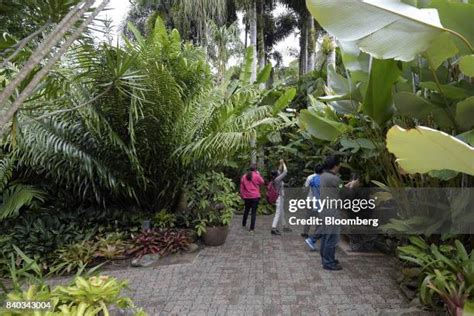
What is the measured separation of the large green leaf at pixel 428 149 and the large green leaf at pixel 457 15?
4.04 ft

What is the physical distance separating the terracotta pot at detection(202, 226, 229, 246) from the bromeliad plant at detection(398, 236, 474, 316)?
10.7 feet

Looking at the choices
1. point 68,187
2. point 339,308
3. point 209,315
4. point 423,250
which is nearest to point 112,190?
point 68,187

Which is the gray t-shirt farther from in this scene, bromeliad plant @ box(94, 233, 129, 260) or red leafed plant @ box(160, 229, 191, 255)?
bromeliad plant @ box(94, 233, 129, 260)

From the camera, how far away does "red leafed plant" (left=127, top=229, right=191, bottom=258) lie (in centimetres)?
561

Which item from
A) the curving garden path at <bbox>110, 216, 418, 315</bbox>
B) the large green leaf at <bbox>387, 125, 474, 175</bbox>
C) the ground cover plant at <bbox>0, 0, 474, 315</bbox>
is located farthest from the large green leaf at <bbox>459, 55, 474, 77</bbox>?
the curving garden path at <bbox>110, 216, 418, 315</bbox>

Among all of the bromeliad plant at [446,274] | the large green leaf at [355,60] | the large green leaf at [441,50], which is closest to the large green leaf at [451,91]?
the large green leaf at [441,50]

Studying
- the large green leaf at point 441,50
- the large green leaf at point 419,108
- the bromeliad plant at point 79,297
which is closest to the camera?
the bromeliad plant at point 79,297

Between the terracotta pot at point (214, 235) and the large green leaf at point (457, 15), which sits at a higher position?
the large green leaf at point (457, 15)

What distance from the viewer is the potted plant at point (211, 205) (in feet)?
20.8

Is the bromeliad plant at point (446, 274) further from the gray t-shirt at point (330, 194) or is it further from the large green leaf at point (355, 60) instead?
the large green leaf at point (355, 60)

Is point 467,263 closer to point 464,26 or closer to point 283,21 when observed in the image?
point 464,26

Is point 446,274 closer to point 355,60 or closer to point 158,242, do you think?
point 355,60

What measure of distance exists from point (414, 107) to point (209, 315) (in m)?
2.85

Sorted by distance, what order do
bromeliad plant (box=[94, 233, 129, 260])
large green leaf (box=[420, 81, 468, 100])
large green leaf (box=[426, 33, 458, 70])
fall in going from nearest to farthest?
large green leaf (box=[426, 33, 458, 70]), large green leaf (box=[420, 81, 468, 100]), bromeliad plant (box=[94, 233, 129, 260])
